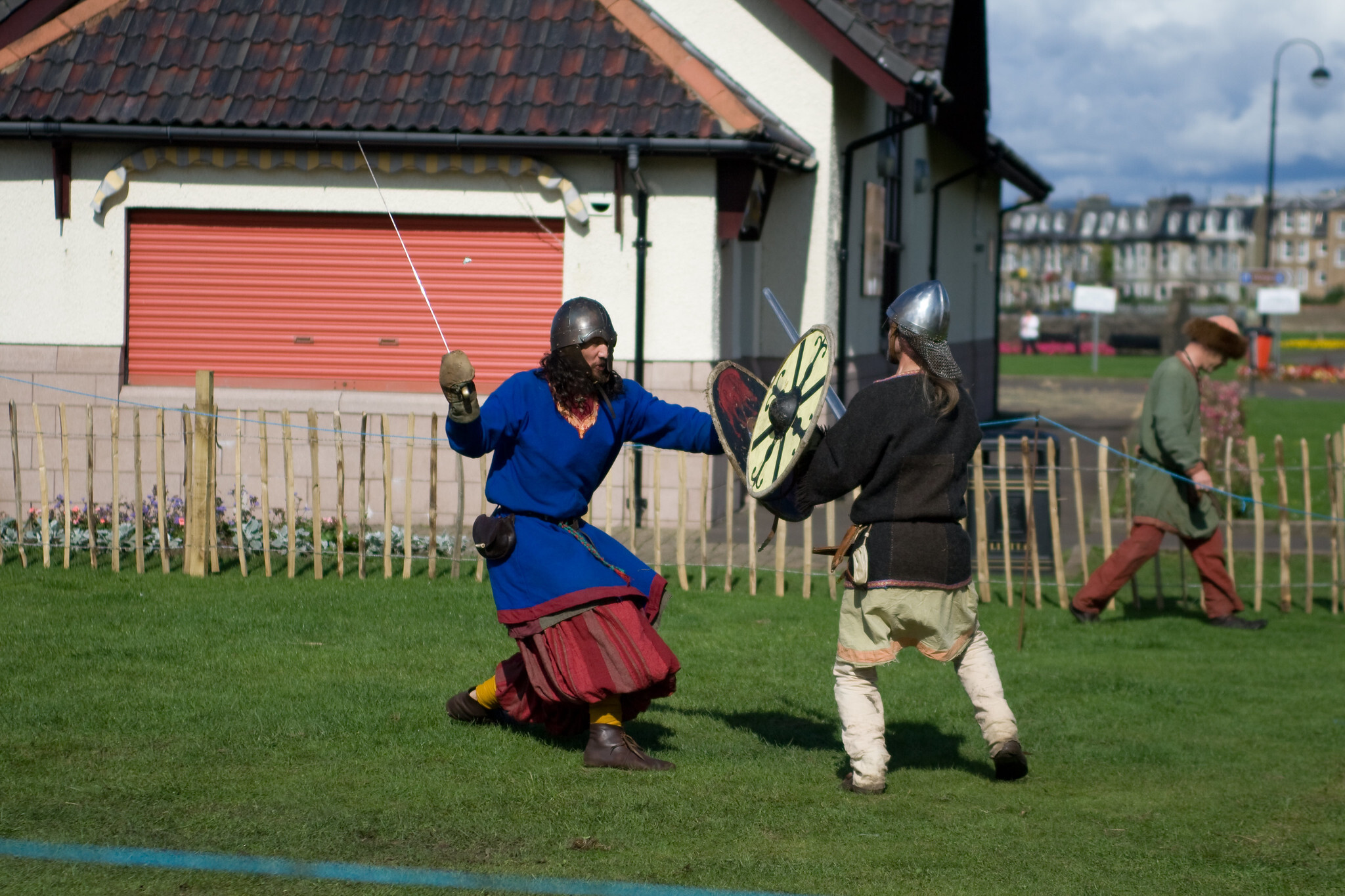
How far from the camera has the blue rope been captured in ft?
13.1

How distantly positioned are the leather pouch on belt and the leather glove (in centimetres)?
46

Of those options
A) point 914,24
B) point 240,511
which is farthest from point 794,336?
point 914,24

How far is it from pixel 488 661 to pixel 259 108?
19.1 feet

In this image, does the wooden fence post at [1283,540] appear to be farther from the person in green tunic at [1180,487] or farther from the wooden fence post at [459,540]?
the wooden fence post at [459,540]

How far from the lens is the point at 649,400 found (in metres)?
5.59

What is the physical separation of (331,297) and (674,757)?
7099 millimetres

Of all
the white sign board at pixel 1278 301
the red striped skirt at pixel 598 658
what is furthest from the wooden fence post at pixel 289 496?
the white sign board at pixel 1278 301

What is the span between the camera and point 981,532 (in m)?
9.07

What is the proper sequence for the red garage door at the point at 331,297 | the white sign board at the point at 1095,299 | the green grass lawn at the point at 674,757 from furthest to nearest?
1. the white sign board at the point at 1095,299
2. the red garage door at the point at 331,297
3. the green grass lawn at the point at 674,757

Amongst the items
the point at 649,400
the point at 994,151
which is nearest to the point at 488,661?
the point at 649,400

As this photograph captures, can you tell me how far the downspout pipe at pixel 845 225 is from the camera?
1316 cm

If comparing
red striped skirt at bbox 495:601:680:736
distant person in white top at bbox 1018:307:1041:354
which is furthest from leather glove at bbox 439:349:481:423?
distant person in white top at bbox 1018:307:1041:354

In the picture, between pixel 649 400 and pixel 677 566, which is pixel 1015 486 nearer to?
pixel 677 566

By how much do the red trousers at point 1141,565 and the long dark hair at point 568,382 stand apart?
173 inches
